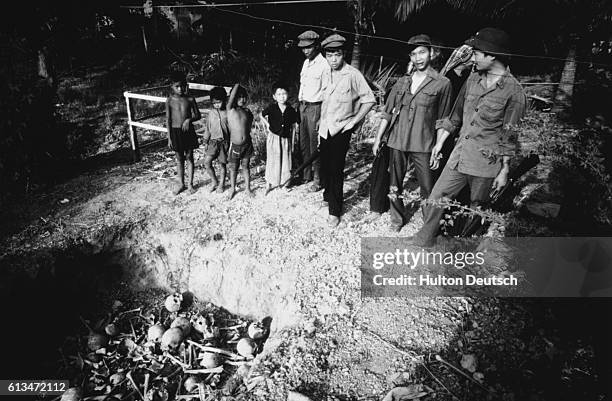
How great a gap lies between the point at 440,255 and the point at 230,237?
2.03 m

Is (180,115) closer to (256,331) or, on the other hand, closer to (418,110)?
A: (256,331)

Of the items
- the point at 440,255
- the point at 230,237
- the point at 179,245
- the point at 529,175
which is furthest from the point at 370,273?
the point at 529,175

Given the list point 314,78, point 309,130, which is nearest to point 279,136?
point 309,130

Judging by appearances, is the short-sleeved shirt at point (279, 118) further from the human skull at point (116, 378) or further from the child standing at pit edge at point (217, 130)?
the human skull at point (116, 378)

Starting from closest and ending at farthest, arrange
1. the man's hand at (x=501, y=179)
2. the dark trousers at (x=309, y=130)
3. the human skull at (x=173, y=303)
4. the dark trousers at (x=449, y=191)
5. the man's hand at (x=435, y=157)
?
the man's hand at (x=501, y=179) < the dark trousers at (x=449, y=191) < the man's hand at (x=435, y=157) < the human skull at (x=173, y=303) < the dark trousers at (x=309, y=130)

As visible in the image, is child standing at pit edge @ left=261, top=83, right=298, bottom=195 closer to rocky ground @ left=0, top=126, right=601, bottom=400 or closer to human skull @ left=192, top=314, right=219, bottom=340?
rocky ground @ left=0, top=126, right=601, bottom=400

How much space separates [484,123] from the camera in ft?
9.45

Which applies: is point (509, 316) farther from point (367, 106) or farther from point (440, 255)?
point (367, 106)

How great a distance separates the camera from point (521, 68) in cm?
971

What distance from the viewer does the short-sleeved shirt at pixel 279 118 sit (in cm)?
430

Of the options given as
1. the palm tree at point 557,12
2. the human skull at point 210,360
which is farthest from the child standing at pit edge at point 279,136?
the palm tree at point 557,12

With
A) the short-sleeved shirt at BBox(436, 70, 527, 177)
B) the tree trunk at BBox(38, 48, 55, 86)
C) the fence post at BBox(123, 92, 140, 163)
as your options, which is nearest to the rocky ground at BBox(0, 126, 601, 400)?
the fence post at BBox(123, 92, 140, 163)

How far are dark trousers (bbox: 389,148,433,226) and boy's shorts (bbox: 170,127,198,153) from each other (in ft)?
7.34

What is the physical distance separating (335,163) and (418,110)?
0.90 m
